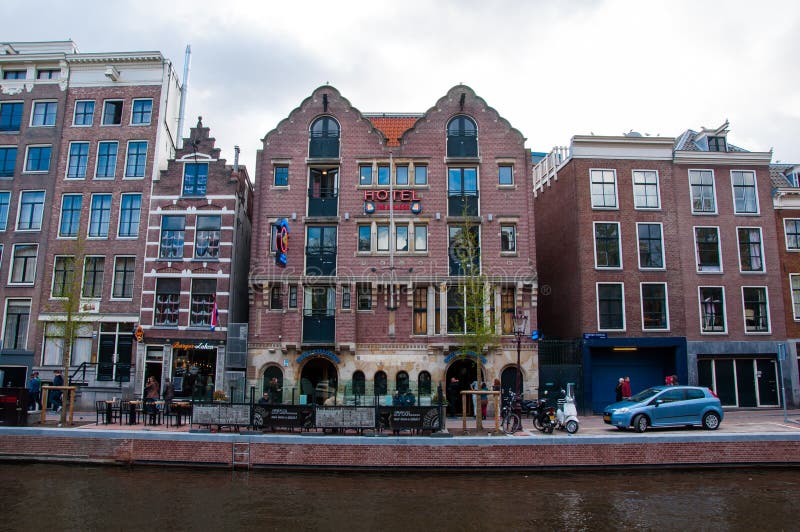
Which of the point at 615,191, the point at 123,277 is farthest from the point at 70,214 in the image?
the point at 615,191

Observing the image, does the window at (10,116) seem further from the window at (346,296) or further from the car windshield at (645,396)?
the car windshield at (645,396)

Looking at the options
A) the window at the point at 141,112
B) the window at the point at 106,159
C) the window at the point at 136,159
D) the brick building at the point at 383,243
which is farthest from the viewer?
the window at the point at 141,112

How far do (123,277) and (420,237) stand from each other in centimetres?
1714

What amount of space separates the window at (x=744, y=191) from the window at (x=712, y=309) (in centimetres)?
508

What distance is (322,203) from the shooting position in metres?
31.9

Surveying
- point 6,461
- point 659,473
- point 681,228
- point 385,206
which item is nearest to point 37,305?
point 6,461

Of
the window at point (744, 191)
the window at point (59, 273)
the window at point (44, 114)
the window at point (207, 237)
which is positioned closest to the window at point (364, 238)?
the window at point (207, 237)

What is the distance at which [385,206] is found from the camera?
31656 millimetres

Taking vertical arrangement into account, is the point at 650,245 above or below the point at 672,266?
above

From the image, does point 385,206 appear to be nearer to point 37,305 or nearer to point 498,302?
point 498,302

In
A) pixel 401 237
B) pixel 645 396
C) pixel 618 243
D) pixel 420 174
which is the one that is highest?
pixel 420 174

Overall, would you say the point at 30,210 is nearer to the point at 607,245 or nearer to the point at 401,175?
the point at 401,175

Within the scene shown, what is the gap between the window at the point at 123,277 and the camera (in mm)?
31828

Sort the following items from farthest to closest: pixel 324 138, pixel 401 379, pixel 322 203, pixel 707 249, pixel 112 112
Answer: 1. pixel 112 112
2. pixel 324 138
3. pixel 707 249
4. pixel 322 203
5. pixel 401 379
